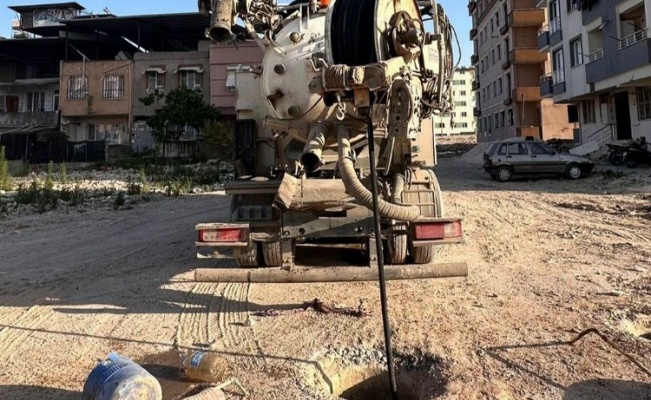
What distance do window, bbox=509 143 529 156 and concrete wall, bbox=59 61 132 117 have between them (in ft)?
91.8

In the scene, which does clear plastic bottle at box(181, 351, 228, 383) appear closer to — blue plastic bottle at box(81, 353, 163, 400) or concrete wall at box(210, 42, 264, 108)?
blue plastic bottle at box(81, 353, 163, 400)

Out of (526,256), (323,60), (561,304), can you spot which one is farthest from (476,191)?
(323,60)

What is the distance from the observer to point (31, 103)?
41.0 metres

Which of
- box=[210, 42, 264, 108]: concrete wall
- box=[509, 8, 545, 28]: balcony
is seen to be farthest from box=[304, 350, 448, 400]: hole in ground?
box=[509, 8, 545, 28]: balcony

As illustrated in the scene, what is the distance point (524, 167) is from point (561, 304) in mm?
14256

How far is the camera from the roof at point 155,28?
1389 inches

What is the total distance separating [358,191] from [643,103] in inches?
927

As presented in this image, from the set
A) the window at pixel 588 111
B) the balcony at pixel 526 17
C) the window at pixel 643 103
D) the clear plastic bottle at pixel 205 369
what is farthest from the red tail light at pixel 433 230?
the balcony at pixel 526 17

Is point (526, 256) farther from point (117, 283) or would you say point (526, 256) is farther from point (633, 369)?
point (117, 283)

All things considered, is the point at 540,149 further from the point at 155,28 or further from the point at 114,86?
the point at 155,28

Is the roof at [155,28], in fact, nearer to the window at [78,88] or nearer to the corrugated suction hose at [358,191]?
the window at [78,88]

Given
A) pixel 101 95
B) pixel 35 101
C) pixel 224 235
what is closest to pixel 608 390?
pixel 224 235

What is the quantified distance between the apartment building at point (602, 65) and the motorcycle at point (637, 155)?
304cm

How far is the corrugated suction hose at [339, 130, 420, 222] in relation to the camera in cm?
408
